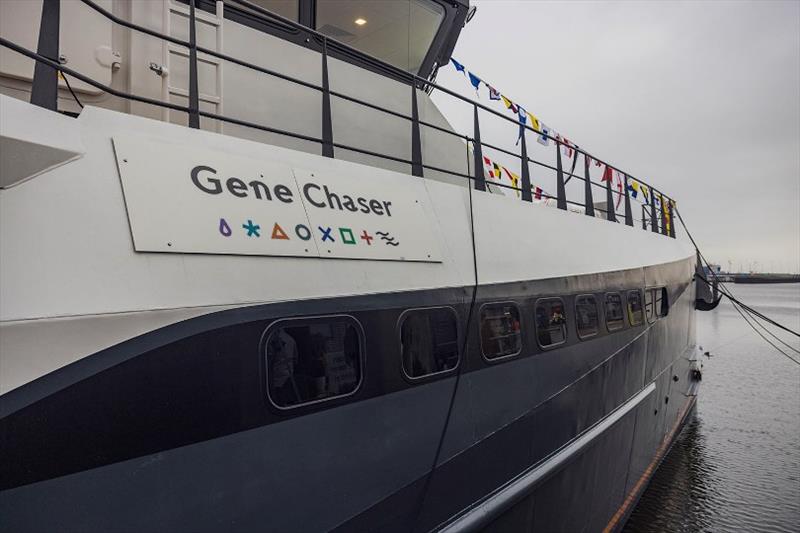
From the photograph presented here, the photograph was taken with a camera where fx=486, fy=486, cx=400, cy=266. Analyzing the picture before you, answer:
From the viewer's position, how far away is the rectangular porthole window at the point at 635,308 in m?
6.32

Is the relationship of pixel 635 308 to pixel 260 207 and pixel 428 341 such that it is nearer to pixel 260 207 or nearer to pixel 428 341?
pixel 428 341

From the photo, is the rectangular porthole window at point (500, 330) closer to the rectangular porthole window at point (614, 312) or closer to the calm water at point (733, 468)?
the rectangular porthole window at point (614, 312)

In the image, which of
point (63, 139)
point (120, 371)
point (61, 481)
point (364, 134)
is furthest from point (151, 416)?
point (364, 134)

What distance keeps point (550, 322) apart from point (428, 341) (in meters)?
1.73

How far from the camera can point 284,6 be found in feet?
14.7

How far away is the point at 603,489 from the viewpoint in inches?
232

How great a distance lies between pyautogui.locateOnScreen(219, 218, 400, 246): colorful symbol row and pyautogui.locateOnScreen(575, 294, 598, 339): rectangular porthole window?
270cm

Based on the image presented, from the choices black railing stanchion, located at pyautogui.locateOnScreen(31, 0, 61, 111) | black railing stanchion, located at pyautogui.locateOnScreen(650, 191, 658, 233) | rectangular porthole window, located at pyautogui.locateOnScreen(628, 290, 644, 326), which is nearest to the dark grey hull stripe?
rectangular porthole window, located at pyautogui.locateOnScreen(628, 290, 644, 326)

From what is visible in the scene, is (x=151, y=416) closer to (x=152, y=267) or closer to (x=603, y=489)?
(x=152, y=267)

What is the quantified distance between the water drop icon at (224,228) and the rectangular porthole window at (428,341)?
120 centimetres

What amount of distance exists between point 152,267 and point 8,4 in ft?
6.48

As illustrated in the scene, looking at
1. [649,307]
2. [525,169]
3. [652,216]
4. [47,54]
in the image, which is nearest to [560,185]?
[525,169]

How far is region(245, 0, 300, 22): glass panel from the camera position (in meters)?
4.41

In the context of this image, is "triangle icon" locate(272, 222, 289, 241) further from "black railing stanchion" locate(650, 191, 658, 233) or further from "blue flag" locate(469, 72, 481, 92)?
"black railing stanchion" locate(650, 191, 658, 233)
